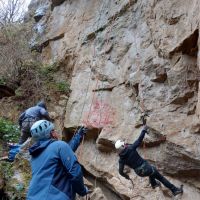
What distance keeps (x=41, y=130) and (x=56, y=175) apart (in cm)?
60

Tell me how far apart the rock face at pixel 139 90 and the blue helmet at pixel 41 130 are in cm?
224

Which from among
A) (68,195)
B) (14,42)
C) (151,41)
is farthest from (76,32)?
(68,195)

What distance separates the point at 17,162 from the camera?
26.2 feet

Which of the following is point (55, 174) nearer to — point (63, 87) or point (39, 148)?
point (39, 148)

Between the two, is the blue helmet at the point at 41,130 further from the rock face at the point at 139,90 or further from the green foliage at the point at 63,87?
the green foliage at the point at 63,87

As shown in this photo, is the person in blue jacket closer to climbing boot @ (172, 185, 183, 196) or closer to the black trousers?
climbing boot @ (172, 185, 183, 196)

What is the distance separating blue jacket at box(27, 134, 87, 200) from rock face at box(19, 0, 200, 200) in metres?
2.18

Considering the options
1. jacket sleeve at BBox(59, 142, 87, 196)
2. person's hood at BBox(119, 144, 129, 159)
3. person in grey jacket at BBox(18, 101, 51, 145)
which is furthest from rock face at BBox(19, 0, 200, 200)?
jacket sleeve at BBox(59, 142, 87, 196)

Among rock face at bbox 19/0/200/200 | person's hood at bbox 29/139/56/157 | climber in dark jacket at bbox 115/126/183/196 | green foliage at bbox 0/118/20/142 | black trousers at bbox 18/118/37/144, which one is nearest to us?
person's hood at bbox 29/139/56/157

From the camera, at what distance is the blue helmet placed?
489 cm

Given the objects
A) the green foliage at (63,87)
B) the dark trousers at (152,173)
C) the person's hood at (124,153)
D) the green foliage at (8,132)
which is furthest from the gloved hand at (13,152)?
the dark trousers at (152,173)

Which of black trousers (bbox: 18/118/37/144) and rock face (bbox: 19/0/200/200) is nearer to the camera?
rock face (bbox: 19/0/200/200)

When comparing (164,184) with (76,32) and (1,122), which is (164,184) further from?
(76,32)

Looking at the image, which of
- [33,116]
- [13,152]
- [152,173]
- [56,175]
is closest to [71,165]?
[56,175]
